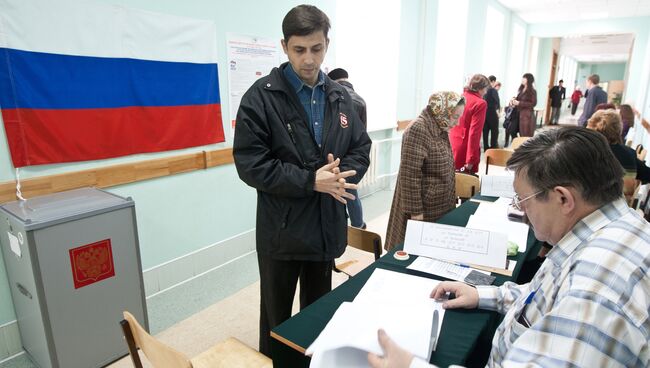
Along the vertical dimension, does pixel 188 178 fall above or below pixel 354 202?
above

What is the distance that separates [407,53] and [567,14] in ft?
20.9

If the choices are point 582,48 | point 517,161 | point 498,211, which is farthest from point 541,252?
point 582,48

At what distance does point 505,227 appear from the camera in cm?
184

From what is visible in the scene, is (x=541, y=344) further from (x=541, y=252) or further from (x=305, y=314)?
(x=541, y=252)

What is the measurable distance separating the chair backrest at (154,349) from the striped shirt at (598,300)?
539mm

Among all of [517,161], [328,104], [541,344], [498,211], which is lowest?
[498,211]

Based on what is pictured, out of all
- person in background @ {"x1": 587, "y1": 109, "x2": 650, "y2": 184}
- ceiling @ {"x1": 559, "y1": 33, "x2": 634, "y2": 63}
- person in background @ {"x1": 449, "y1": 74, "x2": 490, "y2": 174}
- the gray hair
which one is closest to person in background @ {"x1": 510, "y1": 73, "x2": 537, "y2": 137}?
person in background @ {"x1": 449, "y1": 74, "x2": 490, "y2": 174}

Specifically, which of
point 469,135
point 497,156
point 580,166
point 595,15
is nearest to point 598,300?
point 580,166

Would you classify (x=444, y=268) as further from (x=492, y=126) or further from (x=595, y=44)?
(x=595, y=44)

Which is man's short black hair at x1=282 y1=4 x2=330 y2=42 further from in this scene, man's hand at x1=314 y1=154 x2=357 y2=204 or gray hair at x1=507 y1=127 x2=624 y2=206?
gray hair at x1=507 y1=127 x2=624 y2=206

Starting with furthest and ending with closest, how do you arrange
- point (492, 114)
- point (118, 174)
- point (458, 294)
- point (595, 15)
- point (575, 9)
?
1. point (595, 15)
2. point (575, 9)
3. point (492, 114)
4. point (118, 174)
5. point (458, 294)

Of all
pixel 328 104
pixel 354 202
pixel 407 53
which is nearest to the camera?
pixel 328 104

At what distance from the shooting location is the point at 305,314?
1144mm

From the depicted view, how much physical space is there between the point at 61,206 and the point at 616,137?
357 cm
